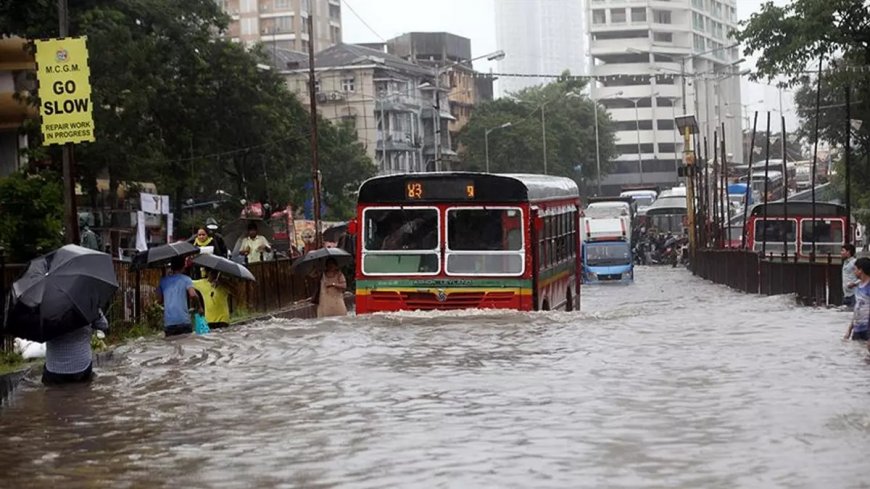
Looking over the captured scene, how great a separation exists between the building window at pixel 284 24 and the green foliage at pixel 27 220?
11466 centimetres

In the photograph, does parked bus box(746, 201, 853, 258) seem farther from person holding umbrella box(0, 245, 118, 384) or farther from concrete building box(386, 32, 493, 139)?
concrete building box(386, 32, 493, 139)

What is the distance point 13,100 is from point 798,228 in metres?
20.9

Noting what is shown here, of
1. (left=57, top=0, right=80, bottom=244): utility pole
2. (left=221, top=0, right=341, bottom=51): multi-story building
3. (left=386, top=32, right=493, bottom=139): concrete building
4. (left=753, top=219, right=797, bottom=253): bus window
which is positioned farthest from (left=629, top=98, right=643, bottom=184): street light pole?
(left=57, top=0, right=80, bottom=244): utility pole

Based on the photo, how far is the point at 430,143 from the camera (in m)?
119

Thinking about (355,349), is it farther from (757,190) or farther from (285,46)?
(285,46)

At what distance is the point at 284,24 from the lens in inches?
5433

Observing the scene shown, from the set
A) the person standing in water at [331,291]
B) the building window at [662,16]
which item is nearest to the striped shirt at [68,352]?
the person standing in water at [331,291]

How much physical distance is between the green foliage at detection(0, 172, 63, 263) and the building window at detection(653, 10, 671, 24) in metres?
166

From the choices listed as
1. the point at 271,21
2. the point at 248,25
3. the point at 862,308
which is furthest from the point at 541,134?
the point at 862,308

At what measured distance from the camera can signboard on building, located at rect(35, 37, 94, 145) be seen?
68.8 feet

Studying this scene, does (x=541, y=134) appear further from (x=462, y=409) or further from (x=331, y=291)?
(x=462, y=409)

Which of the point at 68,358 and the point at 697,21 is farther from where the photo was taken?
the point at 697,21

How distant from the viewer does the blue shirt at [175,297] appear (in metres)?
19.1

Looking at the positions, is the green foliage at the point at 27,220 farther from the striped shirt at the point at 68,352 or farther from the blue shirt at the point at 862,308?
the blue shirt at the point at 862,308
